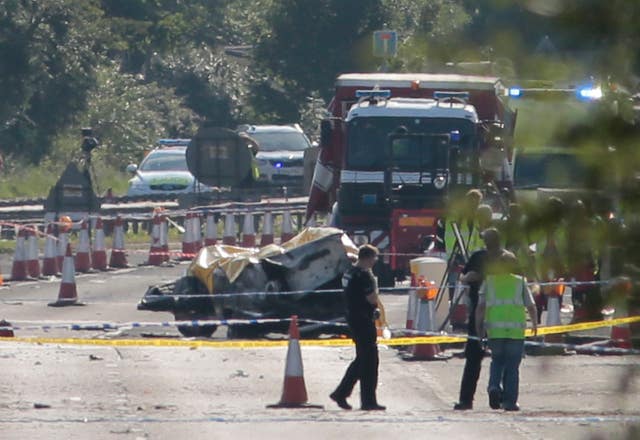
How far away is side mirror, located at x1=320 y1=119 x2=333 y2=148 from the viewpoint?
2289 cm

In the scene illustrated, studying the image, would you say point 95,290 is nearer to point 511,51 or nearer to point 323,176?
point 323,176

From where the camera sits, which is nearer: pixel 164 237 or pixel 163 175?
pixel 164 237

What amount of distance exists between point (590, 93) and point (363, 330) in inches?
383

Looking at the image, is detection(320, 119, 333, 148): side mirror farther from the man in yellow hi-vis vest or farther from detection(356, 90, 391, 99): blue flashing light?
the man in yellow hi-vis vest

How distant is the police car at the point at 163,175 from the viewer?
39.1 metres

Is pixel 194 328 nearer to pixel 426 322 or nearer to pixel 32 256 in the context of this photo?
pixel 426 322

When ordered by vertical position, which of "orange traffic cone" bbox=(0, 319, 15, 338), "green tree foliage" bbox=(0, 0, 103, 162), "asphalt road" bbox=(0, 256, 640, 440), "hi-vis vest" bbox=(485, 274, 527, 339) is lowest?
"asphalt road" bbox=(0, 256, 640, 440)

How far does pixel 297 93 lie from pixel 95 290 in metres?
31.4

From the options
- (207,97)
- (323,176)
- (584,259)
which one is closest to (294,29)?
(207,97)

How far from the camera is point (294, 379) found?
40.3 feet

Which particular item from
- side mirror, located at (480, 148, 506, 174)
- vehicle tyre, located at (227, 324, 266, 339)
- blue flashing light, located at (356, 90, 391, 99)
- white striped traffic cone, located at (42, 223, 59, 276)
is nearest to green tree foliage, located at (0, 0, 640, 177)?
blue flashing light, located at (356, 90, 391, 99)

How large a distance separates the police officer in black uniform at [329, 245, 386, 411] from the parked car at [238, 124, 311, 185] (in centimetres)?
2900

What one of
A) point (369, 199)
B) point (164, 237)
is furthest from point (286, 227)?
point (369, 199)

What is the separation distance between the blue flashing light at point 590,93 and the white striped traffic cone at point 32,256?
22319mm
